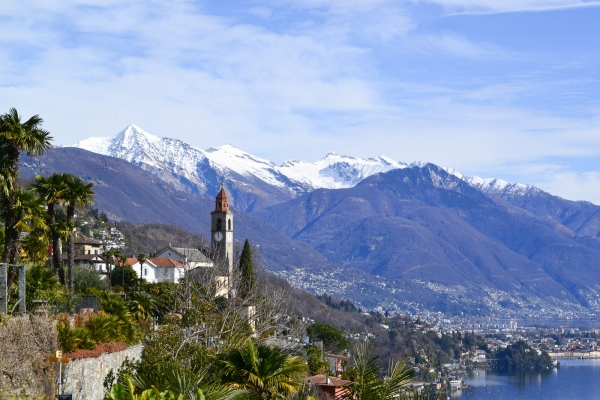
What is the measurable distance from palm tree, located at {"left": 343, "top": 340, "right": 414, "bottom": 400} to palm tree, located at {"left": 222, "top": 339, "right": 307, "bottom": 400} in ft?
16.8

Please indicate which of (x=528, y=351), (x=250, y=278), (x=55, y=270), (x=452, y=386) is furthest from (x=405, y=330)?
(x=55, y=270)

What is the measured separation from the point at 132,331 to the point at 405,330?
164114 millimetres

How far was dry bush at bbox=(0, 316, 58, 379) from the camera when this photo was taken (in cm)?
1766

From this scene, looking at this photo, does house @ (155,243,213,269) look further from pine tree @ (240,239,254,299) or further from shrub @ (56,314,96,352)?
shrub @ (56,314,96,352)

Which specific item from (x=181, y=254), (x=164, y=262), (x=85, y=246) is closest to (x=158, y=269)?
(x=164, y=262)

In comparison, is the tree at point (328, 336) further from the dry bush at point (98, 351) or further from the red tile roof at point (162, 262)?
the dry bush at point (98, 351)

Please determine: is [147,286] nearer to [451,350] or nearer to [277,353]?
[277,353]

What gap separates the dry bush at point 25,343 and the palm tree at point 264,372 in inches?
170

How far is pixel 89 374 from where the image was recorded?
21094 mm

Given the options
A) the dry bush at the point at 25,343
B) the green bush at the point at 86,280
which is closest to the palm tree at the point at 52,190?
the green bush at the point at 86,280

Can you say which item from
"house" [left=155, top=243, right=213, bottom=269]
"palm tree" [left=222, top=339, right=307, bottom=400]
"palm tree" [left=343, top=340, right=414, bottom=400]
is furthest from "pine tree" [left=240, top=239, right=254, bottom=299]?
"palm tree" [left=343, top=340, right=414, bottom=400]

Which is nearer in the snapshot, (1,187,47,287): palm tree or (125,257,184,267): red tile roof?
(1,187,47,287): palm tree

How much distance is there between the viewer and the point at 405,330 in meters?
186

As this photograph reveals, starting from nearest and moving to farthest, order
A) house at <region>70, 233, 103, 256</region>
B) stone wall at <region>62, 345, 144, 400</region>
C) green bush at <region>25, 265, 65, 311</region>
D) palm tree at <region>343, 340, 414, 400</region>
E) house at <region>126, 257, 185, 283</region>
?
1. palm tree at <region>343, 340, 414, 400</region>
2. stone wall at <region>62, 345, 144, 400</region>
3. green bush at <region>25, 265, 65, 311</region>
4. house at <region>70, 233, 103, 256</region>
5. house at <region>126, 257, 185, 283</region>
